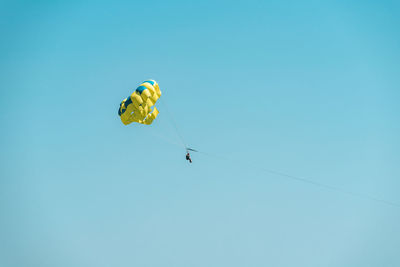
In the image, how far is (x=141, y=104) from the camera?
50531mm

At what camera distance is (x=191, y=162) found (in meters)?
52.2

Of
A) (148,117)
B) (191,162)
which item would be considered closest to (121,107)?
(148,117)

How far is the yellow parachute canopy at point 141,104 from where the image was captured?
50312 mm

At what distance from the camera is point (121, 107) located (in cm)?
5200

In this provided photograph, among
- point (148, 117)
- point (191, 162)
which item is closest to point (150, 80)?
point (148, 117)

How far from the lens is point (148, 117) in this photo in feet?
173

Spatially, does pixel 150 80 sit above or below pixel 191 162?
above

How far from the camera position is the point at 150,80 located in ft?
172

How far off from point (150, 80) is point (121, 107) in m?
3.40

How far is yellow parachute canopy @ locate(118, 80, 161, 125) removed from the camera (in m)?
50.3

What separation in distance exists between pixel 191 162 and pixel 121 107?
7.54 m

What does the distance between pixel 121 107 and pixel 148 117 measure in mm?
2463

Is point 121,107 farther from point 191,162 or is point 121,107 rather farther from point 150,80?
point 191,162

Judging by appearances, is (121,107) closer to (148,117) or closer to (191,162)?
(148,117)
